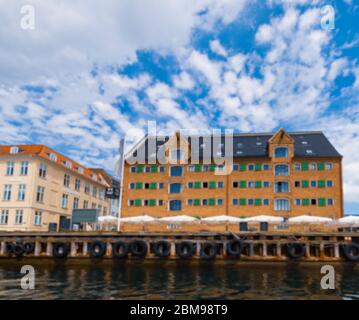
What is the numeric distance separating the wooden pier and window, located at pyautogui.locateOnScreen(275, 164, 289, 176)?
17.1 m

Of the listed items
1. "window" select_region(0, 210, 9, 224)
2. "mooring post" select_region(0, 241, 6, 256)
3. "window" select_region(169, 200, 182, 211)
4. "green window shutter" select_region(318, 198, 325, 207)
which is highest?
"green window shutter" select_region(318, 198, 325, 207)

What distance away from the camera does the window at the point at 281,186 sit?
49.1m

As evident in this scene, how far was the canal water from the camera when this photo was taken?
55.7 feet

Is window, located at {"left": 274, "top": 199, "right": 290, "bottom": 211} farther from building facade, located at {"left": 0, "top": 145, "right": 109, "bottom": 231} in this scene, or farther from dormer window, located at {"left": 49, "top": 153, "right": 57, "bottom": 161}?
dormer window, located at {"left": 49, "top": 153, "right": 57, "bottom": 161}

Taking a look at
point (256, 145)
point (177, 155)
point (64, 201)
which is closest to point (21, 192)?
point (64, 201)

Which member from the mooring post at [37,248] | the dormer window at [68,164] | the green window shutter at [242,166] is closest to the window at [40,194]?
the dormer window at [68,164]

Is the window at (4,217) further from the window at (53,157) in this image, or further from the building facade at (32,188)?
the window at (53,157)

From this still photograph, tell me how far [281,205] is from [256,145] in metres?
11.4

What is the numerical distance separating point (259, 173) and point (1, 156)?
38.8 metres

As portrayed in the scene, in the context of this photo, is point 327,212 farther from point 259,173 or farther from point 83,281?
point 83,281

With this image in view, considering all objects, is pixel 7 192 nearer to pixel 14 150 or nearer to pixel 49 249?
pixel 14 150

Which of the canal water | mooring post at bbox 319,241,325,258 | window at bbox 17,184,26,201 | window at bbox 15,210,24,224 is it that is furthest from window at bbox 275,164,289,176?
window at bbox 15,210,24,224

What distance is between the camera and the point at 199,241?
31.3m

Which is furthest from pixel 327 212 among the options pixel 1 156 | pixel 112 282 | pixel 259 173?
pixel 1 156
